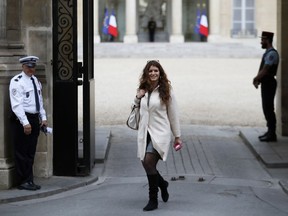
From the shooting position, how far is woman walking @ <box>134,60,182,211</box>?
749 cm

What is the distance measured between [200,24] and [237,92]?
3463 cm

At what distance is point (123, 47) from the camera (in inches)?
2100

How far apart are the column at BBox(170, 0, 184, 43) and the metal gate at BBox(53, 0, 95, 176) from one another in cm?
4935

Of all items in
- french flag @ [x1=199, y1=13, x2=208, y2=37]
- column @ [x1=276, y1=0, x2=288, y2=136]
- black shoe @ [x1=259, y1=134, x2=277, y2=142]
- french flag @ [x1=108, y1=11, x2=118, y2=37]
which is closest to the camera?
black shoe @ [x1=259, y1=134, x2=277, y2=142]

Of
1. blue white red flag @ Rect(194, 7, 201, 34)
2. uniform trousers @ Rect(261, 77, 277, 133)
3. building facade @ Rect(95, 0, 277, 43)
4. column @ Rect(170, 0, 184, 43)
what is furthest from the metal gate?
column @ Rect(170, 0, 184, 43)

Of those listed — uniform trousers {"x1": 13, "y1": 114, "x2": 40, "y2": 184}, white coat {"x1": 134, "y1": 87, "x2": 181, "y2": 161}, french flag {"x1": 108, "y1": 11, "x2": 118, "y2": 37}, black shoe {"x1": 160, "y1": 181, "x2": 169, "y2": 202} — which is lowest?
black shoe {"x1": 160, "y1": 181, "x2": 169, "y2": 202}

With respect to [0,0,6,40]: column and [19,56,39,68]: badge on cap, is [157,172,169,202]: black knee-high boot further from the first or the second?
[0,0,6,40]: column

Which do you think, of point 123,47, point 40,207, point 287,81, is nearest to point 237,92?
point 287,81

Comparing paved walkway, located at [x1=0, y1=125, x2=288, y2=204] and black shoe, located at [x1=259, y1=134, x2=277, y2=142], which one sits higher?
black shoe, located at [x1=259, y1=134, x2=277, y2=142]

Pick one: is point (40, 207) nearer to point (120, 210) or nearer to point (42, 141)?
point (120, 210)

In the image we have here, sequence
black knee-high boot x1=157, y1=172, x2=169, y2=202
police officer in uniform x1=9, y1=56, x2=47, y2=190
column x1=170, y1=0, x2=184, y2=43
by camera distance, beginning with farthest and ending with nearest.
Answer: column x1=170, y1=0, x2=184, y2=43, police officer in uniform x1=9, y1=56, x2=47, y2=190, black knee-high boot x1=157, y1=172, x2=169, y2=202

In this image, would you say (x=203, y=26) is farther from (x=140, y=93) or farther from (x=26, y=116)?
(x=140, y=93)

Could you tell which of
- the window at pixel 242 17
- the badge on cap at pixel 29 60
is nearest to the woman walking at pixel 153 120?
the badge on cap at pixel 29 60

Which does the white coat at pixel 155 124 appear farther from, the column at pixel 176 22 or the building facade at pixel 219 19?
the column at pixel 176 22
